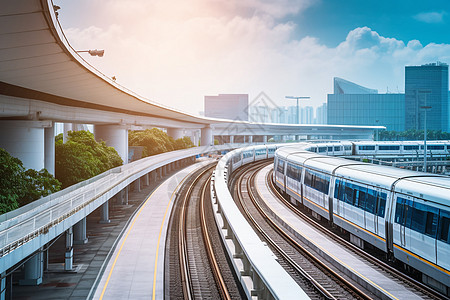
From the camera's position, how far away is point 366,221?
53.1 ft

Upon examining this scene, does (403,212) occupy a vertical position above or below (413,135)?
below

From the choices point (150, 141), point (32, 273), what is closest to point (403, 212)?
point (32, 273)

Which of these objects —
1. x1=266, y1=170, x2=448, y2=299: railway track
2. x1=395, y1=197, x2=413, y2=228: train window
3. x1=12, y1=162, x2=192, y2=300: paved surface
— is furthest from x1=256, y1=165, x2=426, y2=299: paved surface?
x1=12, y1=162, x2=192, y2=300: paved surface

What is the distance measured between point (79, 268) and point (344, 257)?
1187cm

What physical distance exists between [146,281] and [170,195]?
68.7 feet

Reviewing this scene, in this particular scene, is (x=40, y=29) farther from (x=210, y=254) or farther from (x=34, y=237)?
(x=210, y=254)

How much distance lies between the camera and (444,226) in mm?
11625

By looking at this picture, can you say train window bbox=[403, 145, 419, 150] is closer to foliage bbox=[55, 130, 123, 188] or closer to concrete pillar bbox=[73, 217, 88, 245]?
foliage bbox=[55, 130, 123, 188]

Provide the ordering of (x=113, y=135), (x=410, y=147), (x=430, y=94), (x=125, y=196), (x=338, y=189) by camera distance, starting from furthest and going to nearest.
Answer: (x=430, y=94) → (x=410, y=147) → (x=113, y=135) → (x=125, y=196) → (x=338, y=189)

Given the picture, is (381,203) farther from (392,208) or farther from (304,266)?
(304,266)

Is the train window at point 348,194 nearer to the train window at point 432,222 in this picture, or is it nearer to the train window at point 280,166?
the train window at point 432,222

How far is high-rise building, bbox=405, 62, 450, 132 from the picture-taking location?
16850 cm

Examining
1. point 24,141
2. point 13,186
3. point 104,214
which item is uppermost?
point 24,141

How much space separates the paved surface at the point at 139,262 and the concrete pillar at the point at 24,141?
7590mm
